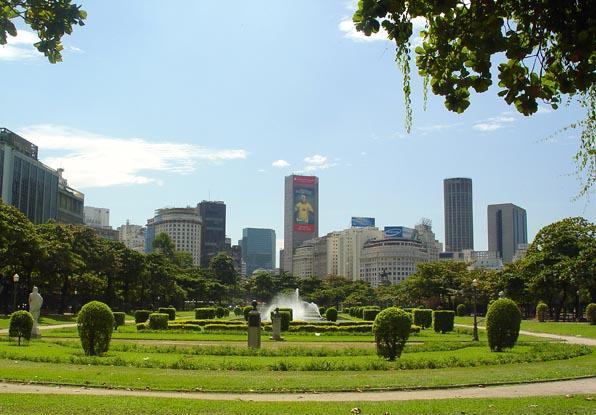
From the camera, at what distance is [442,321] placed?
43.7 meters

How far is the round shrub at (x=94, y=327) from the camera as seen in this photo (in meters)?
20.6

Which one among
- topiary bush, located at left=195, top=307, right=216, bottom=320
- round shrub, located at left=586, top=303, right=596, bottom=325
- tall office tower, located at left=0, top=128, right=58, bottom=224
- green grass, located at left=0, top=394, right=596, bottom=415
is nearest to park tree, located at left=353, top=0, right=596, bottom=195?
green grass, located at left=0, top=394, right=596, bottom=415

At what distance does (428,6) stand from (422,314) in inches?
1789

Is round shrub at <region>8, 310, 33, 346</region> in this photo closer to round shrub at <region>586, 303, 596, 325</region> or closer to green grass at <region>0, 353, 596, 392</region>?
green grass at <region>0, 353, 596, 392</region>

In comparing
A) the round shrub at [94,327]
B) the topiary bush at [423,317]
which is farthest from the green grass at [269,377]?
the topiary bush at [423,317]

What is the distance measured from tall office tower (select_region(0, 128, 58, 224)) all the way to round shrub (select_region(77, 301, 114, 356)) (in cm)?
8003

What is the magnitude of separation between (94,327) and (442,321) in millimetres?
28634

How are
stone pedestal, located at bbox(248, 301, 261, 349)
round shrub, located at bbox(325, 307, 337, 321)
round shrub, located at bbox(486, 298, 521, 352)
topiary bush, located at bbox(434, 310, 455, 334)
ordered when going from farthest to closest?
round shrub, located at bbox(325, 307, 337, 321)
topiary bush, located at bbox(434, 310, 455, 334)
stone pedestal, located at bbox(248, 301, 261, 349)
round shrub, located at bbox(486, 298, 521, 352)

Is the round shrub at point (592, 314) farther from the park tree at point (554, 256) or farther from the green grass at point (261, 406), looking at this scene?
the green grass at point (261, 406)

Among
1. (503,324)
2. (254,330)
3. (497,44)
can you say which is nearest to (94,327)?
(254,330)

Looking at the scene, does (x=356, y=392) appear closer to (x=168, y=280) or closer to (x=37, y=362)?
(x=37, y=362)

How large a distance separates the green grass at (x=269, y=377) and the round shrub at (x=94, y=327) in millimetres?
2319

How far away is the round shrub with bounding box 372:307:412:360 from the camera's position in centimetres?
2058

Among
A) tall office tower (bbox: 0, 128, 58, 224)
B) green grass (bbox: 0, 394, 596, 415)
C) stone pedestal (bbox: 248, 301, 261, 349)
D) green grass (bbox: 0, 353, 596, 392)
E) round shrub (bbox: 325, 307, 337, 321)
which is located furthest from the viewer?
tall office tower (bbox: 0, 128, 58, 224)
